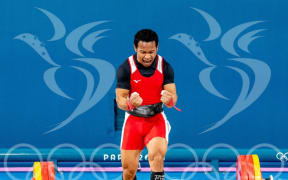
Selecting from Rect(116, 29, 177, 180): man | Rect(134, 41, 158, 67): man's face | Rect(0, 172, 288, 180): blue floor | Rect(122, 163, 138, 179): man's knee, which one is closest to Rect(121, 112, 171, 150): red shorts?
Rect(116, 29, 177, 180): man

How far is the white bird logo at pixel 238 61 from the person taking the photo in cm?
621

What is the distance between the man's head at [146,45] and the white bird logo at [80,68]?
197cm

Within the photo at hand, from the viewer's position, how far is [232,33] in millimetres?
6219

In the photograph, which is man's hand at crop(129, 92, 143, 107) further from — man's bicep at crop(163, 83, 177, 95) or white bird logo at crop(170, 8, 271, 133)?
white bird logo at crop(170, 8, 271, 133)

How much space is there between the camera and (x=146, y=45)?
4.28 meters

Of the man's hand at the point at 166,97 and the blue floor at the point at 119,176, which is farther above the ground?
the man's hand at the point at 166,97

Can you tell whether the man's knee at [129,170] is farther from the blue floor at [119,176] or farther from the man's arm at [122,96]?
the blue floor at [119,176]

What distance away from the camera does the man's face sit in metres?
4.29

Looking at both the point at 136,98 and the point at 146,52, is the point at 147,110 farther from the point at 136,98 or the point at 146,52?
the point at 146,52

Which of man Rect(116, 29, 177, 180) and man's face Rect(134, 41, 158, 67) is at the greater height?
man's face Rect(134, 41, 158, 67)

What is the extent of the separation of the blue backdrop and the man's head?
1902 millimetres

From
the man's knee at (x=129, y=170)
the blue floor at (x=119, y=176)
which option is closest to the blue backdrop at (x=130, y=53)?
the blue floor at (x=119, y=176)

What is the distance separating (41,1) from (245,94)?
267 centimetres

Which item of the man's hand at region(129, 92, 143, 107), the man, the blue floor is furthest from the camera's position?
the blue floor
